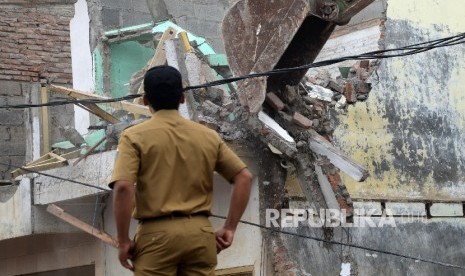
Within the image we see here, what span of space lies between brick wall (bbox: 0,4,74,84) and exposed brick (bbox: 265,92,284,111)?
187 inches

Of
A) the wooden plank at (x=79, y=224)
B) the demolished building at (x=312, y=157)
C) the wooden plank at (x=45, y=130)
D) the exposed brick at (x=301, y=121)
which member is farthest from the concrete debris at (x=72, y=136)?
the exposed brick at (x=301, y=121)

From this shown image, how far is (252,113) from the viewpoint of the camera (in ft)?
30.4

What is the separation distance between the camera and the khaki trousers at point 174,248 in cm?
434

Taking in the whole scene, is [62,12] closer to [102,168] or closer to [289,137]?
[102,168]

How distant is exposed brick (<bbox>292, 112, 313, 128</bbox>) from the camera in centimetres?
938

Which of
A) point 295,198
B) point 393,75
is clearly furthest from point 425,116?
point 295,198

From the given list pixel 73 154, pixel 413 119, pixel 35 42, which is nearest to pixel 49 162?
pixel 73 154

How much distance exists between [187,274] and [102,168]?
5956 millimetres

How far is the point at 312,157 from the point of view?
9492 mm

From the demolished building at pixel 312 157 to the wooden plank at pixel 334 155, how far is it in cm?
4

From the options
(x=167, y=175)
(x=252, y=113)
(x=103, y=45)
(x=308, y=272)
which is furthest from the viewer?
(x=103, y=45)

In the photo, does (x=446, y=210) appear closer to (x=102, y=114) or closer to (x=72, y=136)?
(x=102, y=114)

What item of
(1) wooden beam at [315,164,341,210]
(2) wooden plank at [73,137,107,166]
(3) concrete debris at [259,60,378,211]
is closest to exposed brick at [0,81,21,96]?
(2) wooden plank at [73,137,107,166]

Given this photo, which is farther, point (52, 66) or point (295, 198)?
point (52, 66)
